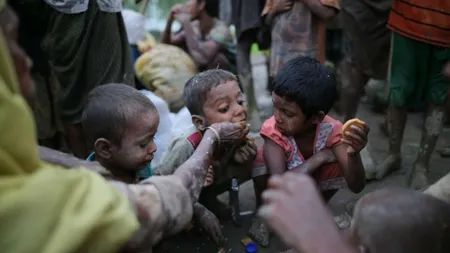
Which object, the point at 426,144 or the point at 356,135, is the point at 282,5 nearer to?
the point at 426,144

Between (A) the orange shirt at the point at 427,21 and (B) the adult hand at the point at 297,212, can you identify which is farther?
(A) the orange shirt at the point at 427,21

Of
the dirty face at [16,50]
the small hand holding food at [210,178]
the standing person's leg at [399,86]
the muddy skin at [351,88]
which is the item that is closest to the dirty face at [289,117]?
the small hand holding food at [210,178]

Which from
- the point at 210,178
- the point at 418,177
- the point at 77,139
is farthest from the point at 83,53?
the point at 418,177

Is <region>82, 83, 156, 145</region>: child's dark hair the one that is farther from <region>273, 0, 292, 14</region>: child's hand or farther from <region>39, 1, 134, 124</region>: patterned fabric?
<region>273, 0, 292, 14</region>: child's hand

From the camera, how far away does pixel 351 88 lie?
157 inches

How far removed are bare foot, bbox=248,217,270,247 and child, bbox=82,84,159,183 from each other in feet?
2.92

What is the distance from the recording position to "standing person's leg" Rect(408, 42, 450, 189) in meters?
3.20

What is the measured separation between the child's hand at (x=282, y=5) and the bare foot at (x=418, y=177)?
1342 millimetres

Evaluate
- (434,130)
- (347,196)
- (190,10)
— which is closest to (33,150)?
(347,196)

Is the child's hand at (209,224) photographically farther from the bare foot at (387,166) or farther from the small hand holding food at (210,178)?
the bare foot at (387,166)

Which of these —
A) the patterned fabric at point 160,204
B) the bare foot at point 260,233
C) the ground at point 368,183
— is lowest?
the ground at point 368,183

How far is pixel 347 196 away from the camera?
11.0ft

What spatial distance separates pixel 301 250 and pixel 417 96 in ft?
7.56

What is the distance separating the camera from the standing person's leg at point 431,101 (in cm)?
320
